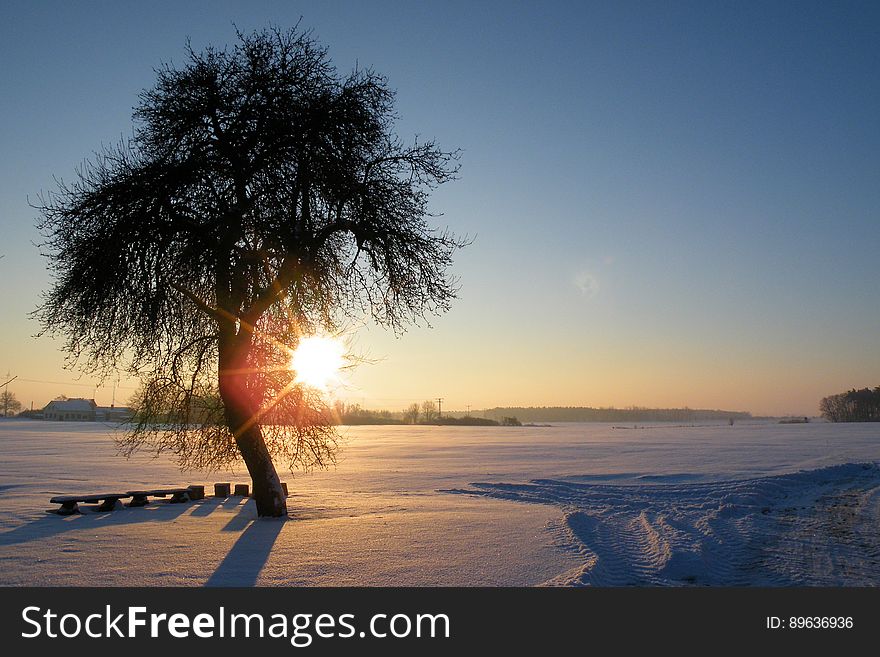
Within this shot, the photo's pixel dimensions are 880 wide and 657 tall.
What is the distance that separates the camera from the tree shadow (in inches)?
323

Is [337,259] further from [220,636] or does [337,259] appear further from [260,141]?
[220,636]

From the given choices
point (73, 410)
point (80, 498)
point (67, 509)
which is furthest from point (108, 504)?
point (73, 410)

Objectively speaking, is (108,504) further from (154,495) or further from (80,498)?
(154,495)

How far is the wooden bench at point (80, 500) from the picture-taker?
14.2 m

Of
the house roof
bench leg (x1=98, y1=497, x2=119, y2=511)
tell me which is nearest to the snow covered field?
bench leg (x1=98, y1=497, x2=119, y2=511)

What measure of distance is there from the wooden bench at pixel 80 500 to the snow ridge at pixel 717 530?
962 cm

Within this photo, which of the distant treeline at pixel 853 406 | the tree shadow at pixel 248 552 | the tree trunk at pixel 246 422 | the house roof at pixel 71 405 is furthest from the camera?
the house roof at pixel 71 405

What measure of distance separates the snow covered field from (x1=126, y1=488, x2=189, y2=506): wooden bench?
59 cm

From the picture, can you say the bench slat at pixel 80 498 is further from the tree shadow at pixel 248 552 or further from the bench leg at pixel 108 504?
the tree shadow at pixel 248 552

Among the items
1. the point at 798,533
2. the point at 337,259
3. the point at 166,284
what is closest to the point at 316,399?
the point at 337,259

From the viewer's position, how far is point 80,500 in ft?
48.1

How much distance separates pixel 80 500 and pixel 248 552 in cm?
730

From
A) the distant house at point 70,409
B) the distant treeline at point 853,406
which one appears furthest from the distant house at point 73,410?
the distant treeline at point 853,406

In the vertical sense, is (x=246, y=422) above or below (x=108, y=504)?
above
